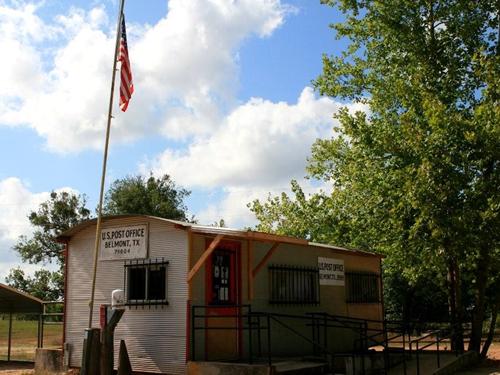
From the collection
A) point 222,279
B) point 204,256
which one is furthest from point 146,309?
point 204,256

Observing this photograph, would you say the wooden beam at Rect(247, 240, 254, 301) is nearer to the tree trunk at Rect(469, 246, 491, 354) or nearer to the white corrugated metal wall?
the white corrugated metal wall

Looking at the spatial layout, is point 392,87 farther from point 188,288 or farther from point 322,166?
point 188,288

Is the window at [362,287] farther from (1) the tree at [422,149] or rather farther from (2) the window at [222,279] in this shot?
(2) the window at [222,279]

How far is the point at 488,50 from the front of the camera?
1898 cm

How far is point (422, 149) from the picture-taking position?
16.0 m

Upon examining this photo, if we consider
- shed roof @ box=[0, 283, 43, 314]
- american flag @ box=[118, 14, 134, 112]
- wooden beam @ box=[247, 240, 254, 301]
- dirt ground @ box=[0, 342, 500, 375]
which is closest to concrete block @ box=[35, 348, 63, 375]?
dirt ground @ box=[0, 342, 500, 375]

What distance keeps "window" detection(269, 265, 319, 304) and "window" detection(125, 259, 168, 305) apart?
2639 millimetres

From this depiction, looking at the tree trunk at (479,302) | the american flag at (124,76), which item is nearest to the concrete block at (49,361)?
the american flag at (124,76)

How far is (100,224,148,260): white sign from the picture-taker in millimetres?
12398

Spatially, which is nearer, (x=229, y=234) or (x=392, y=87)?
(x=229, y=234)

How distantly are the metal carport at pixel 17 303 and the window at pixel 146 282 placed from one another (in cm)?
602

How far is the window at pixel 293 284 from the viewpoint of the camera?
1379cm

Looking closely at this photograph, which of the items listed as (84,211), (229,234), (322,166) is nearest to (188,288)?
(229,234)

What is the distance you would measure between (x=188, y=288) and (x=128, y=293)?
1.52m
